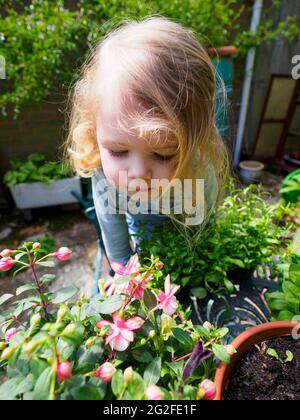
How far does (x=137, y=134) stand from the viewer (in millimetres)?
567

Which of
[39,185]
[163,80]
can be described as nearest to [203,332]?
[163,80]

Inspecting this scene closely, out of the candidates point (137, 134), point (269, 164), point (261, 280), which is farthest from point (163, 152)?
point (269, 164)

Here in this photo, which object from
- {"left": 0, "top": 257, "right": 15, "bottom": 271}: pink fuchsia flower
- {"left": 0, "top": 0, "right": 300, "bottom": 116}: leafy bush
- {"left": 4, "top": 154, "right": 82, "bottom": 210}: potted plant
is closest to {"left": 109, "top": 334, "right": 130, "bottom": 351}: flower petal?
{"left": 0, "top": 257, "right": 15, "bottom": 271}: pink fuchsia flower

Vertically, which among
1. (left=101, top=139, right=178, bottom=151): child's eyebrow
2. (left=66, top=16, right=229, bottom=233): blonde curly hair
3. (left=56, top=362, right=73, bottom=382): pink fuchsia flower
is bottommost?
(left=56, top=362, right=73, bottom=382): pink fuchsia flower

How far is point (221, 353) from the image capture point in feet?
1.38

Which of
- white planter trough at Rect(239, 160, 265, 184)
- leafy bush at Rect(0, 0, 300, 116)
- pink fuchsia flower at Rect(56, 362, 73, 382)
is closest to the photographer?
pink fuchsia flower at Rect(56, 362, 73, 382)

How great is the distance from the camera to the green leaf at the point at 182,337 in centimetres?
44

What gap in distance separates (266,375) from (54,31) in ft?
6.62

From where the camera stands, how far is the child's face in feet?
1.95

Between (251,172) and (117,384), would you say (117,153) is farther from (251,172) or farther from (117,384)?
(251,172)

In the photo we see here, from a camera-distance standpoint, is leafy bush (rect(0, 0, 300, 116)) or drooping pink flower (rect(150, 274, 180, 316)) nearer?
drooping pink flower (rect(150, 274, 180, 316))

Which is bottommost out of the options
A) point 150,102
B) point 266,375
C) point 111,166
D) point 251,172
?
point 251,172

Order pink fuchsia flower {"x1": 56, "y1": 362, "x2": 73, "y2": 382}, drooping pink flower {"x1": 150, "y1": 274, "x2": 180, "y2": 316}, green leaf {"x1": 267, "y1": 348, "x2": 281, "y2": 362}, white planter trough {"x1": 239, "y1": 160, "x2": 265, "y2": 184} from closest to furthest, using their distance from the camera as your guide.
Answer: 1. pink fuchsia flower {"x1": 56, "y1": 362, "x2": 73, "y2": 382}
2. drooping pink flower {"x1": 150, "y1": 274, "x2": 180, "y2": 316}
3. green leaf {"x1": 267, "y1": 348, "x2": 281, "y2": 362}
4. white planter trough {"x1": 239, "y1": 160, "x2": 265, "y2": 184}

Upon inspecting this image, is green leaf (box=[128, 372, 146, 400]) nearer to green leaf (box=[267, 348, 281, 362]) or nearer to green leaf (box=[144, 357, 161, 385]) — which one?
green leaf (box=[144, 357, 161, 385])
